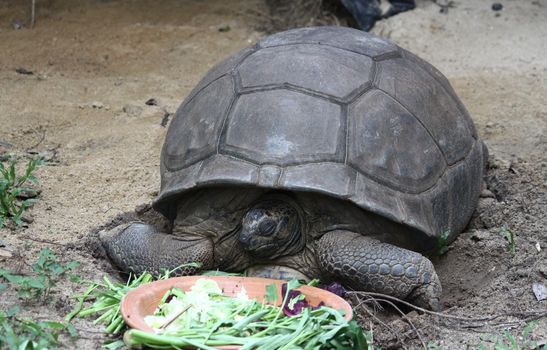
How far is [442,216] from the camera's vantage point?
425cm

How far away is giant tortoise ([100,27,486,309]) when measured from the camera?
12.6 feet

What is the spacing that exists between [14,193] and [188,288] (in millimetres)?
1362

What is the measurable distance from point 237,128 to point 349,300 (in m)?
0.97

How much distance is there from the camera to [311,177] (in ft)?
12.4

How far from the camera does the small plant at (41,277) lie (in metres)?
3.48

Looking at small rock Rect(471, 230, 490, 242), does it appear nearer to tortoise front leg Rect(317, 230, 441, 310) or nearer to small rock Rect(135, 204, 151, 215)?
tortoise front leg Rect(317, 230, 441, 310)

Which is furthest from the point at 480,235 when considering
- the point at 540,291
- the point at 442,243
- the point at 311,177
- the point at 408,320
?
the point at 311,177

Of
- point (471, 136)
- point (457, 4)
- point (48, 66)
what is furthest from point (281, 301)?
point (457, 4)

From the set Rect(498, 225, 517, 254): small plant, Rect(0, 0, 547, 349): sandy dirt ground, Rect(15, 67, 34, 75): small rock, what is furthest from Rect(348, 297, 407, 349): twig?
Rect(15, 67, 34, 75): small rock

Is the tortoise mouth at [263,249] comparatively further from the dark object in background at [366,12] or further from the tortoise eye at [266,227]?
the dark object in background at [366,12]

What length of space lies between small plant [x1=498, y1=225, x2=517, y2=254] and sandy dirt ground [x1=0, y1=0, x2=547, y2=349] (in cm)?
2

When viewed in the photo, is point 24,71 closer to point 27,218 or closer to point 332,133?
point 27,218

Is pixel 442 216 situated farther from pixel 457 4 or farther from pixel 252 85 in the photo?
pixel 457 4

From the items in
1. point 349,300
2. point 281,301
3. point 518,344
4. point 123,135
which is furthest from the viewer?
point 123,135
